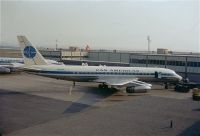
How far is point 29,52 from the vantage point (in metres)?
55.3

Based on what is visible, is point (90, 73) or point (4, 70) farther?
point (4, 70)

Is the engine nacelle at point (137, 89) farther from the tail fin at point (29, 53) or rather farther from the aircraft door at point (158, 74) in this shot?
the tail fin at point (29, 53)

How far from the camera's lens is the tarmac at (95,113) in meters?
29.2

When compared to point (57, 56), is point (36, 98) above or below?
below

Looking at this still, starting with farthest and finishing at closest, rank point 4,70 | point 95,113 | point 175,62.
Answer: point 4,70 → point 175,62 → point 95,113

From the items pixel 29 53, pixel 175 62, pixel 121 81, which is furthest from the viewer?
pixel 175 62

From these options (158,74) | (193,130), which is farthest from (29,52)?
(193,130)

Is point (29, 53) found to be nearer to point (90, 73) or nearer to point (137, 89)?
point (90, 73)

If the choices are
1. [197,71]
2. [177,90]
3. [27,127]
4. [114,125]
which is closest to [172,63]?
[197,71]

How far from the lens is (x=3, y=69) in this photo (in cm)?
8150

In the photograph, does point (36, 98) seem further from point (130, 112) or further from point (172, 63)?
point (172, 63)

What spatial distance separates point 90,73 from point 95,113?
67.6 ft

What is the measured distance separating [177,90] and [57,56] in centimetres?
5922

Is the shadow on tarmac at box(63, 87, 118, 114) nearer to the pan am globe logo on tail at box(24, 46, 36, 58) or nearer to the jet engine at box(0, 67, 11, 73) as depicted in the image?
the pan am globe logo on tail at box(24, 46, 36, 58)
